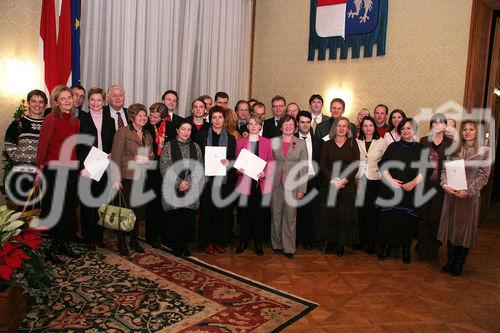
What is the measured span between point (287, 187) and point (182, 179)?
1.05 m

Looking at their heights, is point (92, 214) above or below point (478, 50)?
below

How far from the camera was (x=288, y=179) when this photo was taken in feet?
13.6

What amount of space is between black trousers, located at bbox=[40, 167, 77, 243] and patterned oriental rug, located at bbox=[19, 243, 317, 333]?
0.30 metres

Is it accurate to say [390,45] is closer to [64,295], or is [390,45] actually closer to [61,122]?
[61,122]

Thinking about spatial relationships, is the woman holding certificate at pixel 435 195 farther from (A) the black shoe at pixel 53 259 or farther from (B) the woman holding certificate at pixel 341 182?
(A) the black shoe at pixel 53 259

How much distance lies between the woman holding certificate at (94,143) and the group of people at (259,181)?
0.01 meters

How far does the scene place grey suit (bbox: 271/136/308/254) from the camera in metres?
4.14

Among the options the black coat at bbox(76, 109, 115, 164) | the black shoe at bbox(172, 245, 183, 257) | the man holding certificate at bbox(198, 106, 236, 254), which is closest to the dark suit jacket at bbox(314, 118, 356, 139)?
the man holding certificate at bbox(198, 106, 236, 254)

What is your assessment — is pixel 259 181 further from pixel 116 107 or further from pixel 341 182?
pixel 116 107

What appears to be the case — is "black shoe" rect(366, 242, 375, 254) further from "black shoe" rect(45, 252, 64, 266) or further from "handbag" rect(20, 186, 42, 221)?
"handbag" rect(20, 186, 42, 221)

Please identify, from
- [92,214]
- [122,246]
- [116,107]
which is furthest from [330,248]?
[116,107]

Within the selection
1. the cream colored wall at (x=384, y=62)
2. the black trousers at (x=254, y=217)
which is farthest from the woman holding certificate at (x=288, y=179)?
the cream colored wall at (x=384, y=62)

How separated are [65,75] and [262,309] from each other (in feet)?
12.2

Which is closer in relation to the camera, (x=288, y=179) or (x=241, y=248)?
(x=288, y=179)
